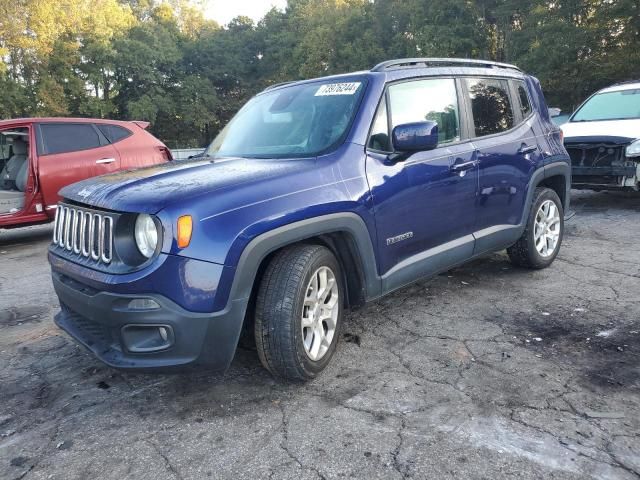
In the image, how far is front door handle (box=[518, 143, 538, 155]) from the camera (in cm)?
447

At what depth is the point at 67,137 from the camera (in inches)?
300

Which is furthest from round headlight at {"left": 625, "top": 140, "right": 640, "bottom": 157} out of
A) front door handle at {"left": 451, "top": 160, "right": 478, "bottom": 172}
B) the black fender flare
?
the black fender flare

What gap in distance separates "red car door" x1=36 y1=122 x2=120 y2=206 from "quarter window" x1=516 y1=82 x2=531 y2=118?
567 cm

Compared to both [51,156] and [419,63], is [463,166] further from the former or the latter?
[51,156]

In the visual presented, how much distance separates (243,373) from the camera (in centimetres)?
318

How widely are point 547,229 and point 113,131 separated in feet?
20.9

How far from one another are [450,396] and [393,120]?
1783 millimetres

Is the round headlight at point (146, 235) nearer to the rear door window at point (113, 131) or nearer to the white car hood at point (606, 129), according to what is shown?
the rear door window at point (113, 131)

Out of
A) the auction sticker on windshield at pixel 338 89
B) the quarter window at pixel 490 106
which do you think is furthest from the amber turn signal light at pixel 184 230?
the quarter window at pixel 490 106

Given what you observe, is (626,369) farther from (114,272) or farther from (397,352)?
(114,272)

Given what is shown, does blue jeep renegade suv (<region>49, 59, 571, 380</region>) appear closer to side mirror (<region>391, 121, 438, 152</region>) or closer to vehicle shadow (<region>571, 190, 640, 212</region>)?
side mirror (<region>391, 121, 438, 152</region>)

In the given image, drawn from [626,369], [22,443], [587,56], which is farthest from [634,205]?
[587,56]

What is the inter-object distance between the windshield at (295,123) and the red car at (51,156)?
3906mm

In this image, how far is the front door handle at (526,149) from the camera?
447 centimetres
